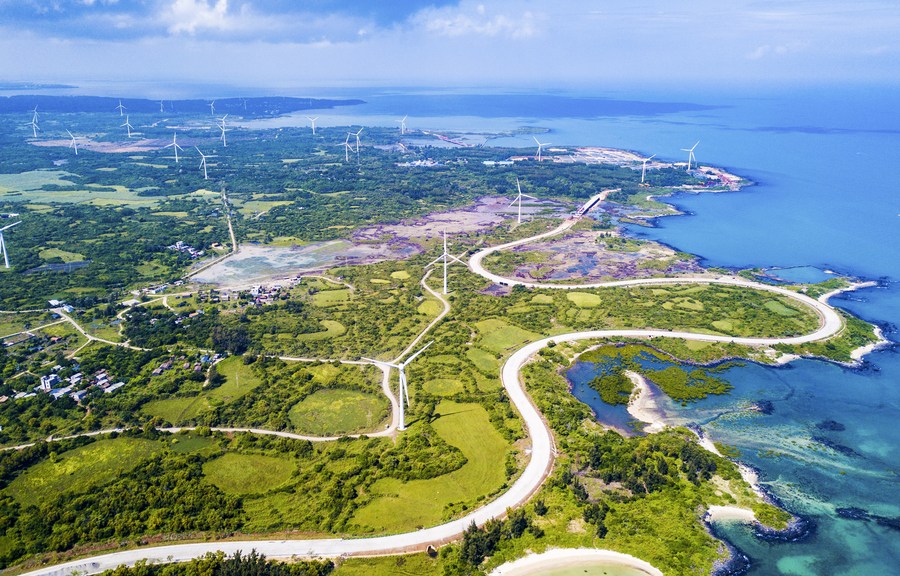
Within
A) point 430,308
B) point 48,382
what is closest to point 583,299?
point 430,308

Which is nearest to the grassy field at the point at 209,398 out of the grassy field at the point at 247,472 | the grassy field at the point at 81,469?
the grassy field at the point at 81,469

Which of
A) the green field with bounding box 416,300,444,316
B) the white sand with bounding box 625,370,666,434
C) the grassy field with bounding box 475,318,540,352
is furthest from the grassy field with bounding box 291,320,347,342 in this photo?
the white sand with bounding box 625,370,666,434

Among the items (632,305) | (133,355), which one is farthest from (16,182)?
(632,305)

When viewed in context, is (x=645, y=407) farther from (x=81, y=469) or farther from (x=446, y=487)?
(x=81, y=469)

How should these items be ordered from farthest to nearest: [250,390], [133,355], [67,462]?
[133,355]
[250,390]
[67,462]

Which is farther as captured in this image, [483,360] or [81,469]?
[483,360]

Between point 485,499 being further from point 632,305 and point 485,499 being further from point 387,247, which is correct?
point 387,247

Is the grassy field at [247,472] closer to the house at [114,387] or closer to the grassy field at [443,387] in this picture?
the grassy field at [443,387]
